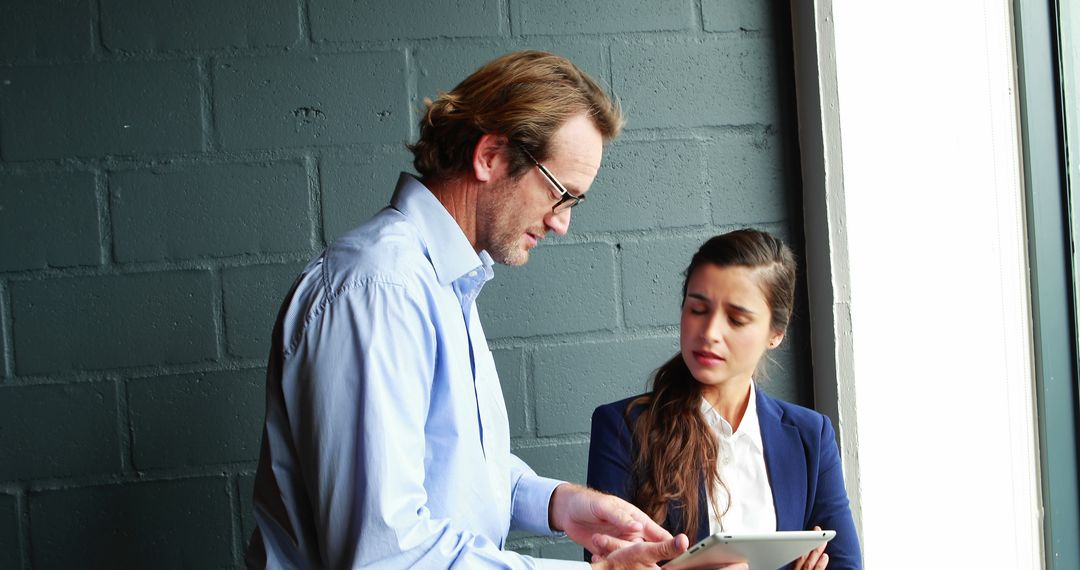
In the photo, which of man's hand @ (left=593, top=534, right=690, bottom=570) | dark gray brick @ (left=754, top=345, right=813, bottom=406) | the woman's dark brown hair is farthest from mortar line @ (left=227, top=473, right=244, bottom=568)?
dark gray brick @ (left=754, top=345, right=813, bottom=406)

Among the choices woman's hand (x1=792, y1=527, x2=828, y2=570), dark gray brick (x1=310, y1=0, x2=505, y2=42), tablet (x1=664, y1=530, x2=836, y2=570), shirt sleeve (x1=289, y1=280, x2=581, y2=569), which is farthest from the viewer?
dark gray brick (x1=310, y1=0, x2=505, y2=42)

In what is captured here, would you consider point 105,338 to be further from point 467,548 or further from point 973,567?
point 973,567

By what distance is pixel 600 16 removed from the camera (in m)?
2.23

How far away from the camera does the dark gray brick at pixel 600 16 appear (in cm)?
220

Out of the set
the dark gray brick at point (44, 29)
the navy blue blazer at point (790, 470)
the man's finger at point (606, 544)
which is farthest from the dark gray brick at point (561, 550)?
the dark gray brick at point (44, 29)

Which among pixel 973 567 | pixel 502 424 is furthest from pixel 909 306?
pixel 502 424

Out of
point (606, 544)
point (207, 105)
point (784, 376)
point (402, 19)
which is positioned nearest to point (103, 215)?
point (207, 105)

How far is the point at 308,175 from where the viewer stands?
6.92 ft

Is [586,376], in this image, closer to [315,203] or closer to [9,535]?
[315,203]

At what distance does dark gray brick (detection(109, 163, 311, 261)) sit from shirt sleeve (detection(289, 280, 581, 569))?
93 cm

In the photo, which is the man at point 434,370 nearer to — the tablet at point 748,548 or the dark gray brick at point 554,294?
the tablet at point 748,548

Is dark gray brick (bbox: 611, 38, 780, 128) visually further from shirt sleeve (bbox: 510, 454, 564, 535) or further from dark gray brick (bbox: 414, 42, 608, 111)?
shirt sleeve (bbox: 510, 454, 564, 535)

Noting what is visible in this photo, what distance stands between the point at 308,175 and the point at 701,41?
0.97 m

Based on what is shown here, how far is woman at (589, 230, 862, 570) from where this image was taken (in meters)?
1.75
